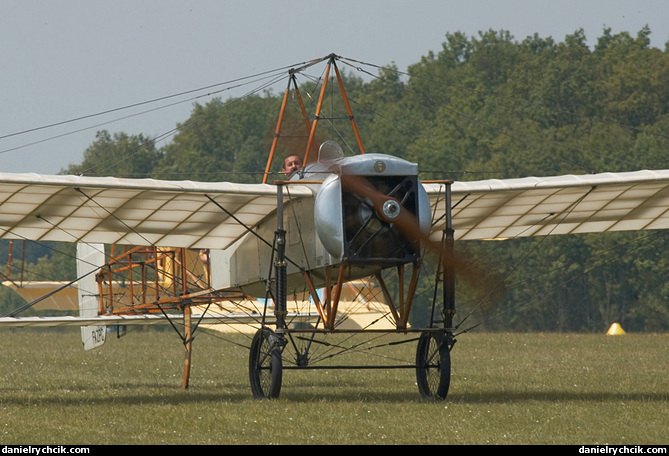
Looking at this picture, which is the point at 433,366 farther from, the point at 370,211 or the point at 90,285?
the point at 90,285

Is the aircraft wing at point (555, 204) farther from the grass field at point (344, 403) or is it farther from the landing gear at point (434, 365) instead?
the grass field at point (344, 403)

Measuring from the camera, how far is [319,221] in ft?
38.3

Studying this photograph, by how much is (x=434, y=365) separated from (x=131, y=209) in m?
4.14

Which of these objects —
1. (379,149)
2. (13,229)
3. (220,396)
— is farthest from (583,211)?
(379,149)

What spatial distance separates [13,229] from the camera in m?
13.6

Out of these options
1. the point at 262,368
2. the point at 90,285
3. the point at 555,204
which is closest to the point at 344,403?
the point at 262,368

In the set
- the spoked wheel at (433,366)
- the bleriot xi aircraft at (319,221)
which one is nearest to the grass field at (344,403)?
the spoked wheel at (433,366)

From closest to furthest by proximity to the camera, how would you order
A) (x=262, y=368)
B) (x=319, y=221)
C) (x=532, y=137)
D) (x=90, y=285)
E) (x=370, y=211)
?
(x=370, y=211), (x=319, y=221), (x=262, y=368), (x=90, y=285), (x=532, y=137)

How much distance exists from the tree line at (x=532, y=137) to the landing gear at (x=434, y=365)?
86.9 ft

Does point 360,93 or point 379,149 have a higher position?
point 360,93

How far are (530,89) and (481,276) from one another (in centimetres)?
6240

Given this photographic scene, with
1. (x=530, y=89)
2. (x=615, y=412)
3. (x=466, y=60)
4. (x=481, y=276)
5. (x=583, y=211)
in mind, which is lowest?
(x=615, y=412)

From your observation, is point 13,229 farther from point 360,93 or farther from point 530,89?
point 360,93

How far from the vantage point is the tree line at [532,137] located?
5356cm
